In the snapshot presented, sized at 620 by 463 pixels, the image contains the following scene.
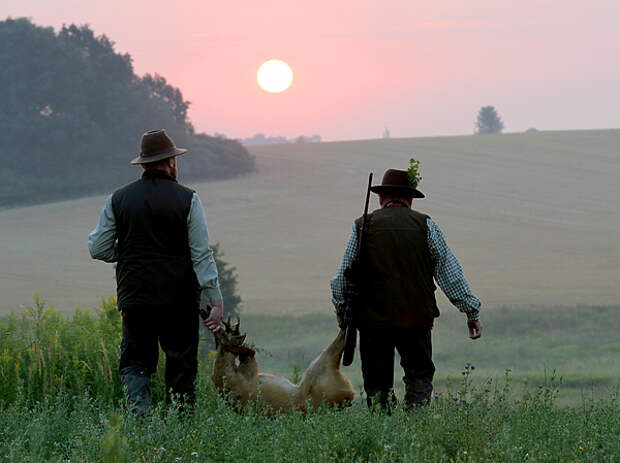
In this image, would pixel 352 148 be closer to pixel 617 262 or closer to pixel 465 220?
pixel 465 220

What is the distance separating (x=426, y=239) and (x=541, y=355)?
12268mm

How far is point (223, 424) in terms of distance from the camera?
5.05 m

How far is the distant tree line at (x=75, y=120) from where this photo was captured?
51.8 metres

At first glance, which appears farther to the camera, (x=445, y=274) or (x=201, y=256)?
(x=445, y=274)

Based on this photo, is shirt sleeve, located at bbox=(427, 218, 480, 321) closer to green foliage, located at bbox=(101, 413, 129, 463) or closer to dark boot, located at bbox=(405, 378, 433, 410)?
dark boot, located at bbox=(405, 378, 433, 410)

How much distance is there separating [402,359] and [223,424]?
1.73m

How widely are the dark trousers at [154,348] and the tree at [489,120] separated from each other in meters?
118

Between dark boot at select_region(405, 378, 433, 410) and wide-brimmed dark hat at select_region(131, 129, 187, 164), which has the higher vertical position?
wide-brimmed dark hat at select_region(131, 129, 187, 164)

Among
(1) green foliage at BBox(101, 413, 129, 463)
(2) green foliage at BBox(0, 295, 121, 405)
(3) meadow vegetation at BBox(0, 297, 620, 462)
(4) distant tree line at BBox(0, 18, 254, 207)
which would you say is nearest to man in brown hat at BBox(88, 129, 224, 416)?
(3) meadow vegetation at BBox(0, 297, 620, 462)

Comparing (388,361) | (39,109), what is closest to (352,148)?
(39,109)

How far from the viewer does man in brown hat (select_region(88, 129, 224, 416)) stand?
5930mm

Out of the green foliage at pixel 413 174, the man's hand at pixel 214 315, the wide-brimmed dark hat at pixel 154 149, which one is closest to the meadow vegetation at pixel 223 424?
the man's hand at pixel 214 315

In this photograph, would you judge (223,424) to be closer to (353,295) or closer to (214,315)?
(214,315)

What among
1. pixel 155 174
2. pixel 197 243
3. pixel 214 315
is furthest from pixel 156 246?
pixel 214 315
